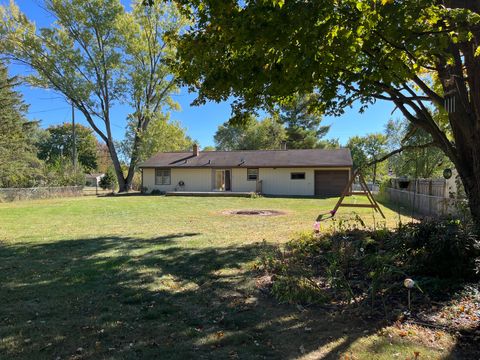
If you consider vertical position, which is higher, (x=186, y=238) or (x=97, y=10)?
(x=97, y=10)

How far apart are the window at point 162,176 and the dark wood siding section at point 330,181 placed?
1312 centimetres

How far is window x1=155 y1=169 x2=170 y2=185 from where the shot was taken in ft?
110

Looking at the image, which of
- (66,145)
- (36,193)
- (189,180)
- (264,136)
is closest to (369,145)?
(264,136)

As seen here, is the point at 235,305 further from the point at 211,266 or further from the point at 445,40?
the point at 445,40

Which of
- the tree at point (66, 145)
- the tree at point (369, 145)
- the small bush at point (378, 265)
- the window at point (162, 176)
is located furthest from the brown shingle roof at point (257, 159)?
the tree at point (66, 145)

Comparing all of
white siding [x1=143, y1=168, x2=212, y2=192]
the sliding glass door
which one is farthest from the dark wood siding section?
white siding [x1=143, y1=168, x2=212, y2=192]

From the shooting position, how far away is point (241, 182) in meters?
31.5

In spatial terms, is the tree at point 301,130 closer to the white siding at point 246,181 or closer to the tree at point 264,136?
the tree at point 264,136

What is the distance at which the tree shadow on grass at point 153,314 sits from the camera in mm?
3461

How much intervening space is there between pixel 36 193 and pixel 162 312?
88.7 feet

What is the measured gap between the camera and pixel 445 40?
15.1 ft

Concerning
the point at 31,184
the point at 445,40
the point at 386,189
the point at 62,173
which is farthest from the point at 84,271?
the point at 62,173

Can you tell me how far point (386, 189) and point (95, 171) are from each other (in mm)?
68257

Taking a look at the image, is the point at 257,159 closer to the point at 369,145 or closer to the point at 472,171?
the point at 472,171
